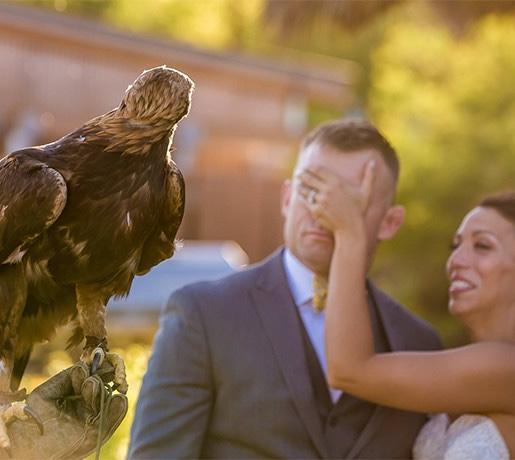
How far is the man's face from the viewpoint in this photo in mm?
3578

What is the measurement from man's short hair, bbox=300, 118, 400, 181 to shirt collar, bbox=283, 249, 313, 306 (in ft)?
1.28

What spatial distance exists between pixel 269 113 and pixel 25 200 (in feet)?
41.1

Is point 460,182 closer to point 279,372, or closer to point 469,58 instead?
point 469,58

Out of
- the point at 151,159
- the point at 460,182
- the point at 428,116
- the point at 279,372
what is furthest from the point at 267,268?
the point at 428,116

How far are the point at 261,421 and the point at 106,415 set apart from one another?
1.01 meters

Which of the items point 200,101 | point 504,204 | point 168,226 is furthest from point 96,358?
point 200,101

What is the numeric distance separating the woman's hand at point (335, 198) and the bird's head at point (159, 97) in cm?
105

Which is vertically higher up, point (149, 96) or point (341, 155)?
point (149, 96)

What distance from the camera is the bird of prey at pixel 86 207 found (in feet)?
8.27

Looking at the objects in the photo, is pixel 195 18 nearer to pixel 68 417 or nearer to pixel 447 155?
pixel 447 155

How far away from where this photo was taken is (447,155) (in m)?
12.2

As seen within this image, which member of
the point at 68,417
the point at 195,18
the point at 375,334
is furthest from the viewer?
the point at 195,18

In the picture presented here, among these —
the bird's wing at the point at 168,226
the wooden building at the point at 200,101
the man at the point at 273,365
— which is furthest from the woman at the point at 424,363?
the wooden building at the point at 200,101

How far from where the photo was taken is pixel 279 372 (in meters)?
3.54
